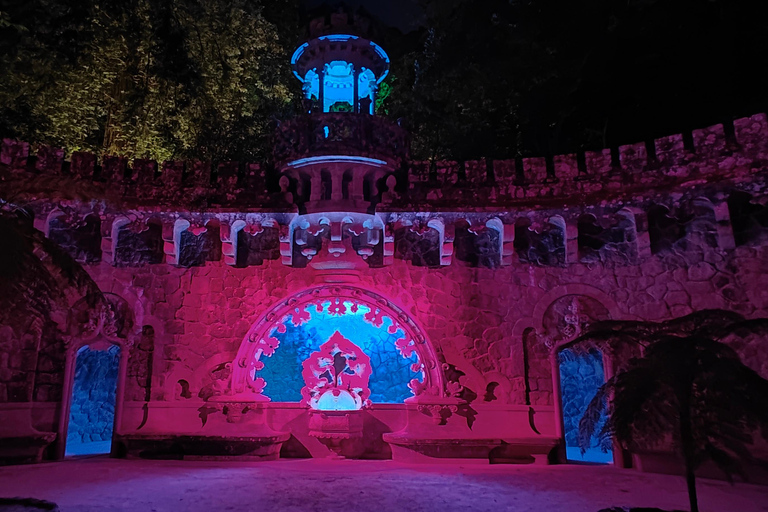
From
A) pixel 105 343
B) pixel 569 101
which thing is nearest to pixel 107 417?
pixel 105 343

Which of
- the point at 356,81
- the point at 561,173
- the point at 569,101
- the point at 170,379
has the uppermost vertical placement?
the point at 569,101

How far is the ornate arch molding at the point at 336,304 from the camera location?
9172 millimetres

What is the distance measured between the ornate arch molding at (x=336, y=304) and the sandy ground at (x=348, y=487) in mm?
1371

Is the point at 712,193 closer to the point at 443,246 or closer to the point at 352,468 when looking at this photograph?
the point at 443,246

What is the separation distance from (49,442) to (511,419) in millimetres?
7552

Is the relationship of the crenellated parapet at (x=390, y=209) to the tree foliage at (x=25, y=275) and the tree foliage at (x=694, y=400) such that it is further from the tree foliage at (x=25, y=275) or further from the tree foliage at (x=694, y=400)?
the tree foliage at (x=694, y=400)

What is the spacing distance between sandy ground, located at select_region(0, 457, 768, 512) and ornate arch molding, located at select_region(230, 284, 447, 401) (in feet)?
4.50

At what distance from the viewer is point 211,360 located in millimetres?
9234

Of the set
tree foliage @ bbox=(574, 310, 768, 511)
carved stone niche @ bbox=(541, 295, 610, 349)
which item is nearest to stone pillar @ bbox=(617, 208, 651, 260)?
carved stone niche @ bbox=(541, 295, 610, 349)

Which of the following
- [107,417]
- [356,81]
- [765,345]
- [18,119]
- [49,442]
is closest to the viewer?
[765,345]

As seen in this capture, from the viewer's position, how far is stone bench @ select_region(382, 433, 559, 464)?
8.55m

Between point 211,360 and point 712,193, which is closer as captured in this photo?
point 712,193

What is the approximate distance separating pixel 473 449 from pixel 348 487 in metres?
2.69

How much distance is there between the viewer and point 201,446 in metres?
8.63
